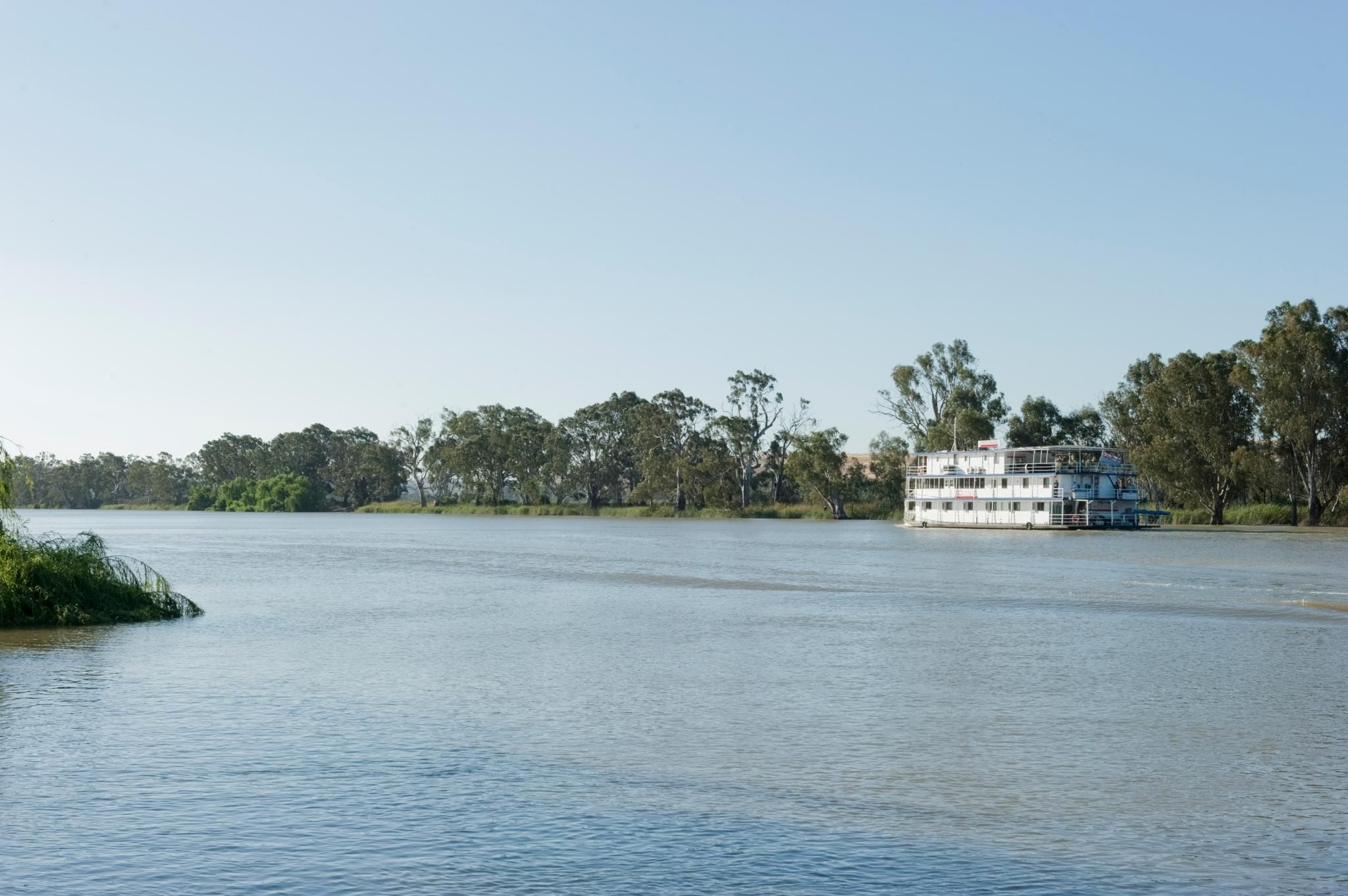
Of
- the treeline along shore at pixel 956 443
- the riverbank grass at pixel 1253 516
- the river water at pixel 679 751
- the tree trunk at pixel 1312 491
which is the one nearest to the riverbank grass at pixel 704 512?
the treeline along shore at pixel 956 443

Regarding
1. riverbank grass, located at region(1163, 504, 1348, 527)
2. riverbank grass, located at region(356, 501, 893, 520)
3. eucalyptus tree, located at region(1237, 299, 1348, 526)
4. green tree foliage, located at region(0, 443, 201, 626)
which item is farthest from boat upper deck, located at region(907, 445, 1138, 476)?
green tree foliage, located at region(0, 443, 201, 626)

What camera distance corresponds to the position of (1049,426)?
144m

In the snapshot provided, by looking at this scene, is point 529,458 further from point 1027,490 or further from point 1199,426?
point 1199,426

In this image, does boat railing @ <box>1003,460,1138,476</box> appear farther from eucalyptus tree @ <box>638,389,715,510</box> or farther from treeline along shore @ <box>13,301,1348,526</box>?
eucalyptus tree @ <box>638,389,715,510</box>

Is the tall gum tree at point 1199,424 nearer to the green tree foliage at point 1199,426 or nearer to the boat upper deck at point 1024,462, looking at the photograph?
the green tree foliage at point 1199,426

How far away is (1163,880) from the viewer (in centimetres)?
1109

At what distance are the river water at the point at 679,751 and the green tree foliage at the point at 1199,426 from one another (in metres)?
76.7

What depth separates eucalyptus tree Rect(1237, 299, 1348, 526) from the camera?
102438 mm

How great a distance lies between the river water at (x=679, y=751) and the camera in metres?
11.5

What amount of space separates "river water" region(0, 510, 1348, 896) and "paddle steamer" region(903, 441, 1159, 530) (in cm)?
7363

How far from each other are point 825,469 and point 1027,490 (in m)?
35.6

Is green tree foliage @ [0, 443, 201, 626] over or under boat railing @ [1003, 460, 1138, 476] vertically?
under

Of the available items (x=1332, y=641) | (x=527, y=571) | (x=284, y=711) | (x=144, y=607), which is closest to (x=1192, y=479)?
(x=527, y=571)

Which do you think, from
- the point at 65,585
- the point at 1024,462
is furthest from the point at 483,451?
the point at 65,585
